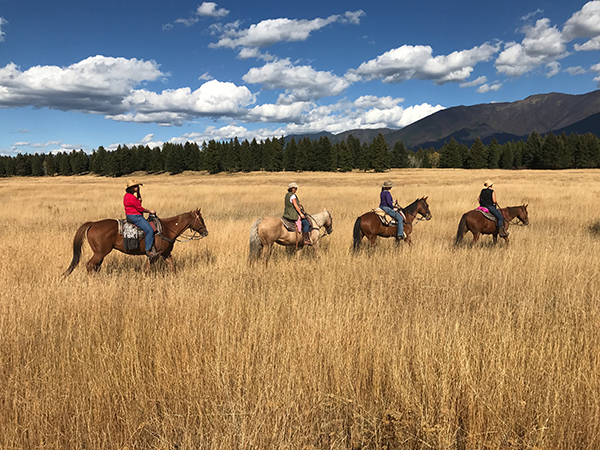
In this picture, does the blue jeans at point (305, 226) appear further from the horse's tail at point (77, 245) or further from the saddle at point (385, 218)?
the horse's tail at point (77, 245)

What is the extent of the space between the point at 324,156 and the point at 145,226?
80.7 metres

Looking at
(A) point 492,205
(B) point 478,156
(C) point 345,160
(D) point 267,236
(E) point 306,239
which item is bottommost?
(E) point 306,239

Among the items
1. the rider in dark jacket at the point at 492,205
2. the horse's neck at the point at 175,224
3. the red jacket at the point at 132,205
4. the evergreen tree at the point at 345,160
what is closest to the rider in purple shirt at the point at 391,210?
the rider in dark jacket at the point at 492,205

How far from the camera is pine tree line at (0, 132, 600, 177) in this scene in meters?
82.6

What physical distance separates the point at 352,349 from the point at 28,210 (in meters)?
22.8

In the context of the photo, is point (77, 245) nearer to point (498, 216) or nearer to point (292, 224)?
point (292, 224)

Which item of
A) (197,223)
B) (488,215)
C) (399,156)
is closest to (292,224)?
(197,223)

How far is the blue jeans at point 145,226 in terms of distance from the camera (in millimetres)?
7859

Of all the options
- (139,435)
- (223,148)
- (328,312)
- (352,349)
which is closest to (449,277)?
(328,312)

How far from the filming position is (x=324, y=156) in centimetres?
8612

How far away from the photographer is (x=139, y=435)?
8.86 ft

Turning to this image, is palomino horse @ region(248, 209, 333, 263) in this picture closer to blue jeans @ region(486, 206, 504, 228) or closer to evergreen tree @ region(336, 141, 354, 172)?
blue jeans @ region(486, 206, 504, 228)

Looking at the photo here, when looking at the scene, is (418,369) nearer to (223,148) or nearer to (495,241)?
(495,241)

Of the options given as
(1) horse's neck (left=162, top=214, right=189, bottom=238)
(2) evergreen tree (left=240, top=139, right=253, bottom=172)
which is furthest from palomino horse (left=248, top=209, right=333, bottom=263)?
(2) evergreen tree (left=240, top=139, right=253, bottom=172)
